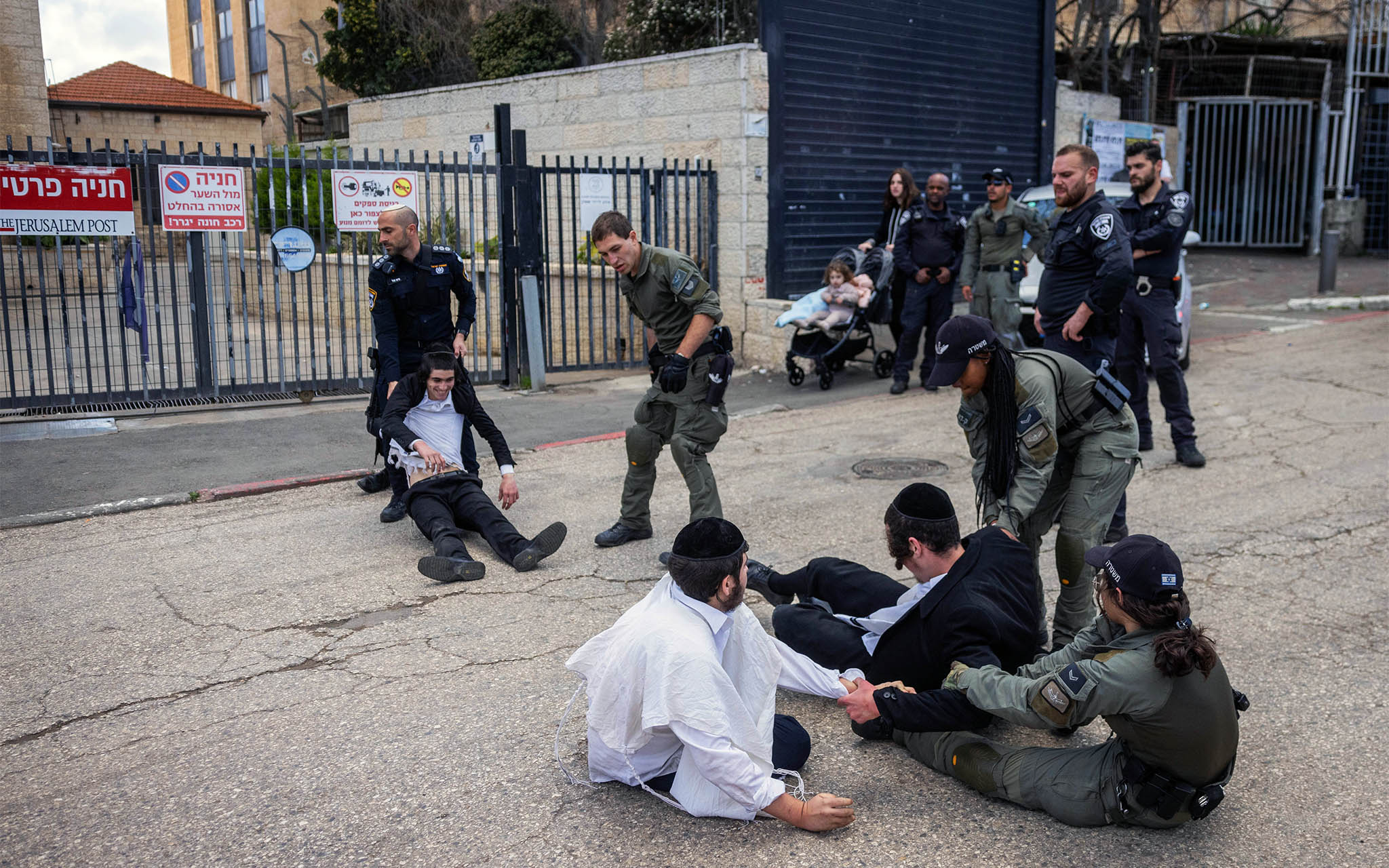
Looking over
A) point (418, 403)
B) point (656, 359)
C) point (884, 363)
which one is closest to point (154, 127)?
point (884, 363)

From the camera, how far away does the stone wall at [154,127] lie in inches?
1160

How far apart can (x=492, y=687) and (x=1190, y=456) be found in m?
5.45

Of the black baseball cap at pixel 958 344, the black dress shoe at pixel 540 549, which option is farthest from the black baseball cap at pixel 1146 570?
the black dress shoe at pixel 540 549

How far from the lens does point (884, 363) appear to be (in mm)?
11625

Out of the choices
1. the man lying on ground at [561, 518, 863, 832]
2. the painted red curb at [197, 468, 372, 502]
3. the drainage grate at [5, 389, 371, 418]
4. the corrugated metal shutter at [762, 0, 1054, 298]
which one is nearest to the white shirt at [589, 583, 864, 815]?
the man lying on ground at [561, 518, 863, 832]

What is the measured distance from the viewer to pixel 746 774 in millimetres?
3297

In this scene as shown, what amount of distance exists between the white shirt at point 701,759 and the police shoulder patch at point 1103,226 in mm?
3808

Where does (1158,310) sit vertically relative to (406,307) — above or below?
below

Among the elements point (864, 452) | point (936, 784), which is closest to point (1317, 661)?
point (936, 784)

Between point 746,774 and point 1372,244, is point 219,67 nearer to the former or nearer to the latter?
point 1372,244

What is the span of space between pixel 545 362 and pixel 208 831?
27.4 feet

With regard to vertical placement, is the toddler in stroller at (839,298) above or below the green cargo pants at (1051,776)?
above

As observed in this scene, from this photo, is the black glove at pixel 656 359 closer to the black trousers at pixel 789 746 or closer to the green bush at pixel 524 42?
the black trousers at pixel 789 746

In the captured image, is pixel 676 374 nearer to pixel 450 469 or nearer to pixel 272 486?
pixel 450 469
